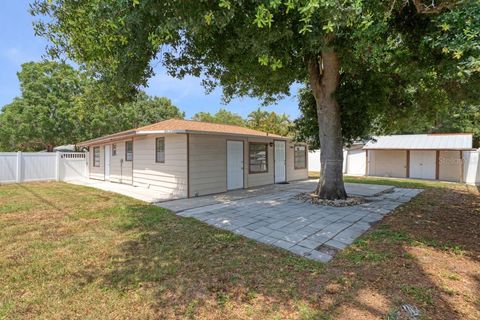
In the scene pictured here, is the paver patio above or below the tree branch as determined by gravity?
below

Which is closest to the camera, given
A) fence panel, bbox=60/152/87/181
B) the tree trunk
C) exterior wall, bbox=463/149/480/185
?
the tree trunk

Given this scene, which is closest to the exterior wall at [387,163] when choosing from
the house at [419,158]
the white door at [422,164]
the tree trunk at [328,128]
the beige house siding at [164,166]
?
the house at [419,158]

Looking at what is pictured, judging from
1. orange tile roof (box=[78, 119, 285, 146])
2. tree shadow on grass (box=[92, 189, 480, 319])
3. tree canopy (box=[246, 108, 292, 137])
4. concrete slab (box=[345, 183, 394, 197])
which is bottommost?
tree shadow on grass (box=[92, 189, 480, 319])

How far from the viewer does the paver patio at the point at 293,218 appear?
14.8 feet

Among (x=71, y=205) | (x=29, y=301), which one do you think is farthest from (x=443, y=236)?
(x=71, y=205)

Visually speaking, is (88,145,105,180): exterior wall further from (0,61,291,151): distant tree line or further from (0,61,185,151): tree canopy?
(0,61,185,151): tree canopy

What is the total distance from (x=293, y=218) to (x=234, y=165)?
16.0ft

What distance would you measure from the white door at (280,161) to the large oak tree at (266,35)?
17.1ft

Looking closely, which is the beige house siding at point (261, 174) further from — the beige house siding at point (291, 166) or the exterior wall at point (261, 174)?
the beige house siding at point (291, 166)

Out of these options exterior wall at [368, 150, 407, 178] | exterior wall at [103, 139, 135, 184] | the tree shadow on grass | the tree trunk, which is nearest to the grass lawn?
the tree shadow on grass

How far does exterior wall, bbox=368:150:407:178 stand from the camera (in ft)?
59.4

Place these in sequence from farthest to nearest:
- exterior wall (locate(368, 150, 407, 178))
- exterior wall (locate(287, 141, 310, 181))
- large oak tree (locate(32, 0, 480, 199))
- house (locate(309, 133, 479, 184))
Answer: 1. exterior wall (locate(368, 150, 407, 178))
2. house (locate(309, 133, 479, 184))
3. exterior wall (locate(287, 141, 310, 181))
4. large oak tree (locate(32, 0, 480, 199))

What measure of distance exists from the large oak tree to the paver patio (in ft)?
9.17

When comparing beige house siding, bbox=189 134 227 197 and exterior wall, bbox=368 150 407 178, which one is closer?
beige house siding, bbox=189 134 227 197
